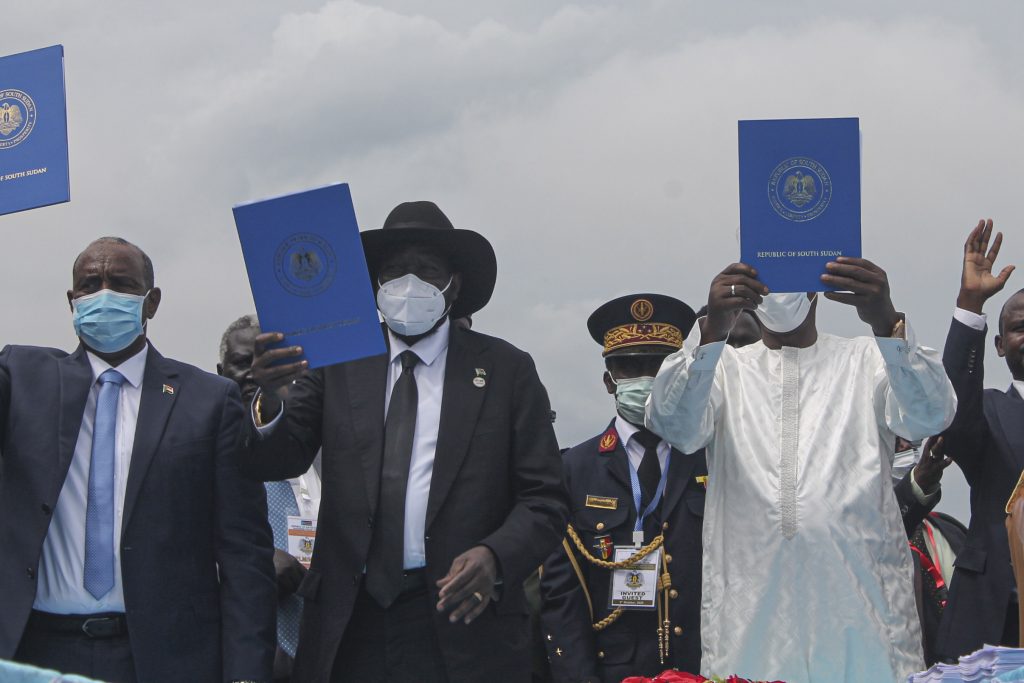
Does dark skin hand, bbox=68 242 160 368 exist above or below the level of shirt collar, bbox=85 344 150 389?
above

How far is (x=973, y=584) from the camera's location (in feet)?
19.3

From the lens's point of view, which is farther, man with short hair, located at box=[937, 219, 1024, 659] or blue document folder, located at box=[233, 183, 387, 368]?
man with short hair, located at box=[937, 219, 1024, 659]

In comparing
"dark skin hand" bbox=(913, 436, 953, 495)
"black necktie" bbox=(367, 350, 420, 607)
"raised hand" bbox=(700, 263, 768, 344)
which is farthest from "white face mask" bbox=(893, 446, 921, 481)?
"black necktie" bbox=(367, 350, 420, 607)

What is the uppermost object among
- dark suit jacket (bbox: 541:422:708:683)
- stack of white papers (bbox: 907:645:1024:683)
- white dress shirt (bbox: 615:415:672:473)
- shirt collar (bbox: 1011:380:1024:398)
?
shirt collar (bbox: 1011:380:1024:398)

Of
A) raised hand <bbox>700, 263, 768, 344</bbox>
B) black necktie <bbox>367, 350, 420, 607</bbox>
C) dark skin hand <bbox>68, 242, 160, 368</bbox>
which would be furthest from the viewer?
dark skin hand <bbox>68, 242, 160, 368</bbox>

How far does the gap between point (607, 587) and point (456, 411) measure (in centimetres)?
191

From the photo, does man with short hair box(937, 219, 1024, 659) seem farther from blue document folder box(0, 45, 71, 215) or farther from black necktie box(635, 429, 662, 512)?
blue document folder box(0, 45, 71, 215)

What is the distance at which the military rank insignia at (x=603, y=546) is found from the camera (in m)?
6.86

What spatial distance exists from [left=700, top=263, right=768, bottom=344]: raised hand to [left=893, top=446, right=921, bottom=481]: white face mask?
279cm

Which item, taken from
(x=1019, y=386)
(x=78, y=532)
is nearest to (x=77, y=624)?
(x=78, y=532)

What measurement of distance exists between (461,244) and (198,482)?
139 cm

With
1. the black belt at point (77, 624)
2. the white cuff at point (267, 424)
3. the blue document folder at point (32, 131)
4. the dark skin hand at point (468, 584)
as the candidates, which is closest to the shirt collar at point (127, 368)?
the blue document folder at point (32, 131)

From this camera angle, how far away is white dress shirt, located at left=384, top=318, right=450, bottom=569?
5129 millimetres

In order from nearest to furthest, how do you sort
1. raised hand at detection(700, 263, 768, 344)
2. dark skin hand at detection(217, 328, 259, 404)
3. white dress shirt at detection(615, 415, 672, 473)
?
1. raised hand at detection(700, 263, 768, 344)
2. white dress shirt at detection(615, 415, 672, 473)
3. dark skin hand at detection(217, 328, 259, 404)
